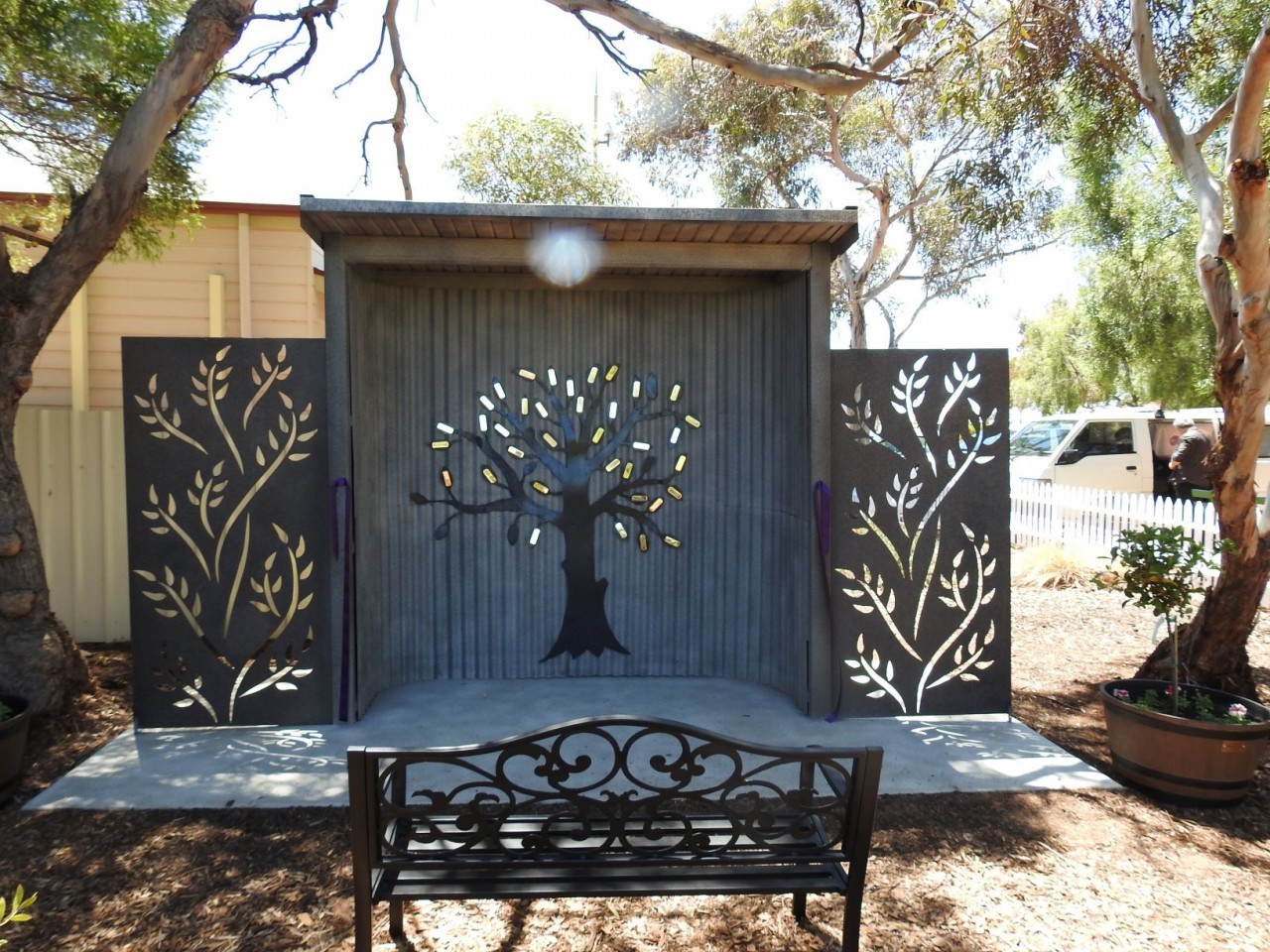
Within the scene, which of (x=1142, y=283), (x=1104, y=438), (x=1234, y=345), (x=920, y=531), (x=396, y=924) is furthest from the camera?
(x=1142, y=283)

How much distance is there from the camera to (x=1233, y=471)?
14.9 ft

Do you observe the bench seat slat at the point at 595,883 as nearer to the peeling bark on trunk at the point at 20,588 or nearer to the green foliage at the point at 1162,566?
the green foliage at the point at 1162,566

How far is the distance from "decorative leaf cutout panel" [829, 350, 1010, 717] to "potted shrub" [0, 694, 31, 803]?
422 centimetres

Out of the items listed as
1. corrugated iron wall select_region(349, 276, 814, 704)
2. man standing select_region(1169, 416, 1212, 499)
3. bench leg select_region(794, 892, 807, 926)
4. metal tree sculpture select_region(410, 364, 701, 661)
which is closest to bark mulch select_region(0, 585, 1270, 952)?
bench leg select_region(794, 892, 807, 926)

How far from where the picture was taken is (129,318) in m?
7.43

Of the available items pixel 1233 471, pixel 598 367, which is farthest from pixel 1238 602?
pixel 598 367

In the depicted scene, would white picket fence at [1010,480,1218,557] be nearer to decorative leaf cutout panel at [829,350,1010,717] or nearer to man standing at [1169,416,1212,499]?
man standing at [1169,416,1212,499]

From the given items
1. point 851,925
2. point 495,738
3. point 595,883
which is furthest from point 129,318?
point 851,925

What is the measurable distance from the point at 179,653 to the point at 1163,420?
16.5 m

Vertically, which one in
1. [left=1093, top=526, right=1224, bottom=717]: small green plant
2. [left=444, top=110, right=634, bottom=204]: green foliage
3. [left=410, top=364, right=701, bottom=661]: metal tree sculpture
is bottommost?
[left=1093, top=526, right=1224, bottom=717]: small green plant

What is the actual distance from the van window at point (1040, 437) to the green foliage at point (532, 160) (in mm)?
8972

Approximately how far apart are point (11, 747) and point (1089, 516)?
11377 mm

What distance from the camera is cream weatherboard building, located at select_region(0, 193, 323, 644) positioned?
661 cm

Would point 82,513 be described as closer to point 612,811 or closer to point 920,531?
point 612,811
